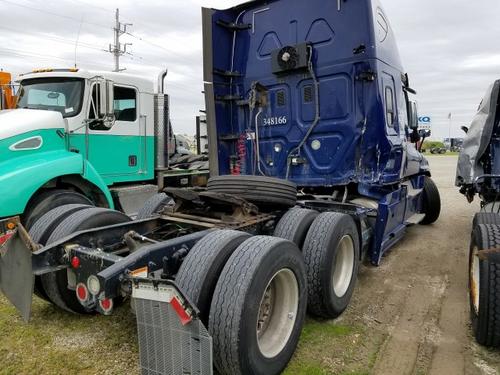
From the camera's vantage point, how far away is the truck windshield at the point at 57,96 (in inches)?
239

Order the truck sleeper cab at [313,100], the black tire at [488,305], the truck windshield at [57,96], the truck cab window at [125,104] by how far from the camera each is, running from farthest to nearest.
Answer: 1. the truck cab window at [125,104]
2. the truck windshield at [57,96]
3. the truck sleeper cab at [313,100]
4. the black tire at [488,305]

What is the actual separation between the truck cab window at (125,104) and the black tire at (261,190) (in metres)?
3.54

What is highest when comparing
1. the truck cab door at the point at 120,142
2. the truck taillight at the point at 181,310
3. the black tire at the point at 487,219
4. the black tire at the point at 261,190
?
the truck cab door at the point at 120,142

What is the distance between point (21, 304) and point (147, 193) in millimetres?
4427

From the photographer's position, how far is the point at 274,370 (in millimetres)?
2639

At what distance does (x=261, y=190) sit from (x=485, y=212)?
2.70 meters

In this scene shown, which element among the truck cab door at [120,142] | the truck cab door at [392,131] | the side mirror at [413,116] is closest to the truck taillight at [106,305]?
the truck cab door at [392,131]

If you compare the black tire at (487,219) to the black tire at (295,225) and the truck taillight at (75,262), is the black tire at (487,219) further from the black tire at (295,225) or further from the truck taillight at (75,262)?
the truck taillight at (75,262)

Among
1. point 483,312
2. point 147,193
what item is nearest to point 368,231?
point 483,312

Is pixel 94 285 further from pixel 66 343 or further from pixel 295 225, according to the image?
pixel 295 225

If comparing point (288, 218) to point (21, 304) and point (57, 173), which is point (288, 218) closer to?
point (21, 304)

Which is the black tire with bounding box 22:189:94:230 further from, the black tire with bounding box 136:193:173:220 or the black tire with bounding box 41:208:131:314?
the black tire with bounding box 41:208:131:314

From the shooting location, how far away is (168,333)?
224 centimetres

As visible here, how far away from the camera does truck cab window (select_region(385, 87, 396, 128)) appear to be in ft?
17.3
